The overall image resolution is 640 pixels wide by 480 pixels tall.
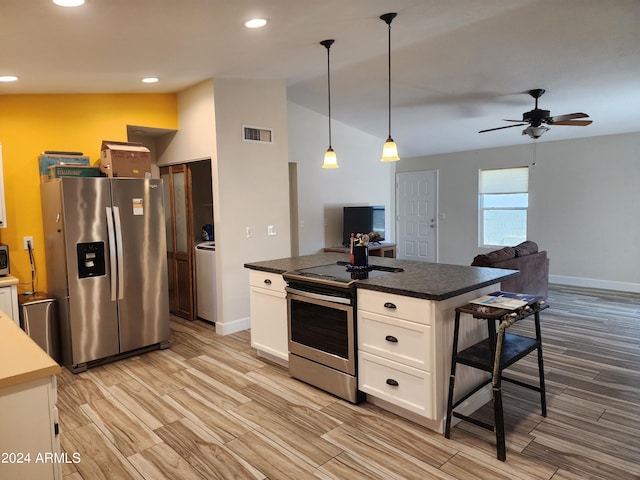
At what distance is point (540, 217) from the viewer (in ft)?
23.6

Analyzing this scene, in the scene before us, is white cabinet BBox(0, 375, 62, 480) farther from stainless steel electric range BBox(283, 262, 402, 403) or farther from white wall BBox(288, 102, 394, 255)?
white wall BBox(288, 102, 394, 255)

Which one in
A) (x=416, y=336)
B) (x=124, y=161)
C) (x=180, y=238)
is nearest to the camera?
(x=416, y=336)

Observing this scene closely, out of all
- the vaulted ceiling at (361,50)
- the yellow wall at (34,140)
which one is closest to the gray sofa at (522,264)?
the vaulted ceiling at (361,50)

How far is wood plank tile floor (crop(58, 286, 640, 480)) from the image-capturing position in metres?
2.28

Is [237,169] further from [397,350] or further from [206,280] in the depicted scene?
[397,350]

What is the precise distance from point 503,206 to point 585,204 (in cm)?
128

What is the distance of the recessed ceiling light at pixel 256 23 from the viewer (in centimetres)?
297

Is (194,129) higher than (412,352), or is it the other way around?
(194,129)

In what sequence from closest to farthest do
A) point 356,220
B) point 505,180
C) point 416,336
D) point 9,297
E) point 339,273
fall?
point 416,336
point 339,273
point 9,297
point 356,220
point 505,180

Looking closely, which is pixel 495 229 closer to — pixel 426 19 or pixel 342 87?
pixel 342 87

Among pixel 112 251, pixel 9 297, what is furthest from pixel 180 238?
pixel 9 297

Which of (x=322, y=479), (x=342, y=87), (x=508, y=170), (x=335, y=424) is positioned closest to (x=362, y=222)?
(x=342, y=87)

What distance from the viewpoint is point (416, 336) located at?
253cm

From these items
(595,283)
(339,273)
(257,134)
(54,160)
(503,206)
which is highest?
(257,134)
